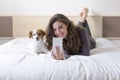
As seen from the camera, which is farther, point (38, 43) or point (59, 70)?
point (38, 43)

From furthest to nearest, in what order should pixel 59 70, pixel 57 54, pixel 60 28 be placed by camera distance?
1. pixel 60 28
2. pixel 57 54
3. pixel 59 70

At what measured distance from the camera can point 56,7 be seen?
2848 mm

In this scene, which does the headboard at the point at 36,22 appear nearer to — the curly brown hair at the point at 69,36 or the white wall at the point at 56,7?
the white wall at the point at 56,7

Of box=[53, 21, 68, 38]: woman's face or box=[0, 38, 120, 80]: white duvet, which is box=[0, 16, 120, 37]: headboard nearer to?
box=[53, 21, 68, 38]: woman's face

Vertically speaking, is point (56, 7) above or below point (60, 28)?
above

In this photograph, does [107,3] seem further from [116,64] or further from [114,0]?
[116,64]

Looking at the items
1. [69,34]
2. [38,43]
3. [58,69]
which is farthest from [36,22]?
[58,69]

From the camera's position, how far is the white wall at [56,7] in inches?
112

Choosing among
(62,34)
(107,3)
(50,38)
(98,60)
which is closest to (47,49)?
(50,38)

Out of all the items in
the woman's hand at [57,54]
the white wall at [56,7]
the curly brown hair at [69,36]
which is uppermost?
the white wall at [56,7]

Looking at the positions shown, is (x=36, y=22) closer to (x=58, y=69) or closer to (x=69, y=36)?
(x=69, y=36)

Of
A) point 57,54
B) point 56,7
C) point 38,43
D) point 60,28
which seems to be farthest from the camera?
point 56,7

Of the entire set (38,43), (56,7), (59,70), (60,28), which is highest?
(56,7)

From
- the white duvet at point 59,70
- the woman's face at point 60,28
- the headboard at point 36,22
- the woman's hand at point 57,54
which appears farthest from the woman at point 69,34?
the headboard at point 36,22
